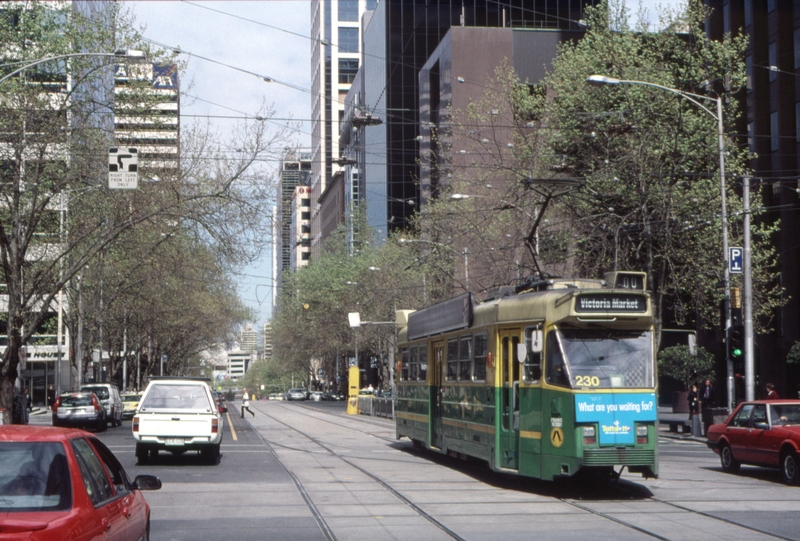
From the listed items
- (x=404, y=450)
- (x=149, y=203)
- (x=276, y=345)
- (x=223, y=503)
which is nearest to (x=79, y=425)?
(x=149, y=203)

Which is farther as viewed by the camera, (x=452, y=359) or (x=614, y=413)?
(x=452, y=359)

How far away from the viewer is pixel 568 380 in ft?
48.8

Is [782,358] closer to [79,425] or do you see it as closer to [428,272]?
[428,272]

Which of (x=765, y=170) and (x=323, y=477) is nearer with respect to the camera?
(x=323, y=477)

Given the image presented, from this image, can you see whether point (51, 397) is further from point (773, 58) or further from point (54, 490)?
point (54, 490)

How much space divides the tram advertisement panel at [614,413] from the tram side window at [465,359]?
4.13m

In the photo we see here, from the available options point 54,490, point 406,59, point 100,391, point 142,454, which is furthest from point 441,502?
point 406,59

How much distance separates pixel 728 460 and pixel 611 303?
227 inches

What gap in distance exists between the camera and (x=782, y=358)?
4988 centimetres

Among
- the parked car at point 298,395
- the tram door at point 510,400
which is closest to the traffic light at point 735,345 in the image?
the tram door at point 510,400

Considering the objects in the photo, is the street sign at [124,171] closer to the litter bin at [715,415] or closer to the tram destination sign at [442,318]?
the tram destination sign at [442,318]

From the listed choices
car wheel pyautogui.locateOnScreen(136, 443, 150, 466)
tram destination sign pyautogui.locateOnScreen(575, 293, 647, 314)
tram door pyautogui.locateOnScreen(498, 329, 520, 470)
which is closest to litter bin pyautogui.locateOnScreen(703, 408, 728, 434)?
tram door pyautogui.locateOnScreen(498, 329, 520, 470)

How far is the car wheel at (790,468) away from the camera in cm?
1641

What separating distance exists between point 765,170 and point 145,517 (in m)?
45.7
